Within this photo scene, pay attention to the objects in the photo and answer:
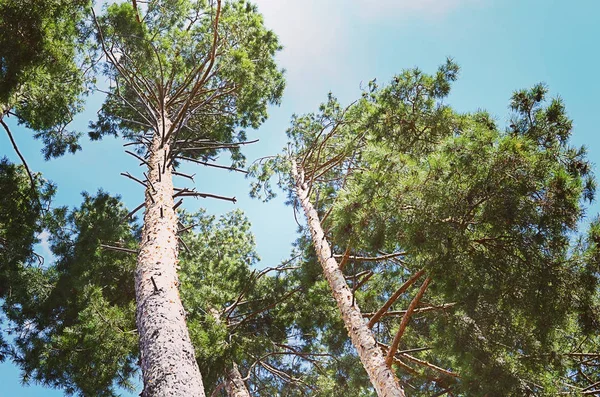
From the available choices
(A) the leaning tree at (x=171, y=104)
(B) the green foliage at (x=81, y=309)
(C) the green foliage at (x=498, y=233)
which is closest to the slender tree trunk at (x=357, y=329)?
(C) the green foliage at (x=498, y=233)

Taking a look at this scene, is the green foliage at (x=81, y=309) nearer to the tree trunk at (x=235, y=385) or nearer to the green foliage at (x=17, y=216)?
the green foliage at (x=17, y=216)

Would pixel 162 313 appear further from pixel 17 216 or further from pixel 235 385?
pixel 17 216

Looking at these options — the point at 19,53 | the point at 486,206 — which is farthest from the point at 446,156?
the point at 19,53

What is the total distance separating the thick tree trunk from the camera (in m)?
3.13

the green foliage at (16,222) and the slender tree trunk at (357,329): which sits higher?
the green foliage at (16,222)

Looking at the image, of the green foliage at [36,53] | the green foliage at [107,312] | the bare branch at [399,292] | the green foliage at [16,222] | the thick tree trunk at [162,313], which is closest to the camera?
the thick tree trunk at [162,313]

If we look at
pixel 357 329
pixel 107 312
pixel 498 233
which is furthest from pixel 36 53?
pixel 498 233

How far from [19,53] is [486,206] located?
6.31 m

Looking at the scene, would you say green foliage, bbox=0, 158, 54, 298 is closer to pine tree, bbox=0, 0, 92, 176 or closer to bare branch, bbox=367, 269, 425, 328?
pine tree, bbox=0, 0, 92, 176

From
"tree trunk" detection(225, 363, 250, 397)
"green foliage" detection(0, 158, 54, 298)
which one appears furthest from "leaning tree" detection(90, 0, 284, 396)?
"tree trunk" detection(225, 363, 250, 397)

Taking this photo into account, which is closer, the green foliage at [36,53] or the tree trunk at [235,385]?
the green foliage at [36,53]

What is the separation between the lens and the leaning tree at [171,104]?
358 centimetres

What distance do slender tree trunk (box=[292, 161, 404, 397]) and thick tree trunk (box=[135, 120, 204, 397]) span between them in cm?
249

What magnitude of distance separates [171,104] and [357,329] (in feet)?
19.6
